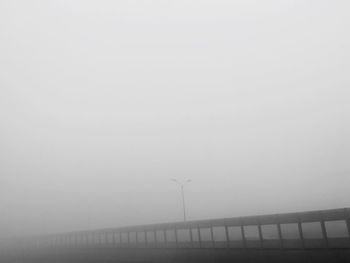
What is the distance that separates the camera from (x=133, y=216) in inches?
4289

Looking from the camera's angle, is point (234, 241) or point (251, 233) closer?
point (251, 233)

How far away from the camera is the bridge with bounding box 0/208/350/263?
21.0m

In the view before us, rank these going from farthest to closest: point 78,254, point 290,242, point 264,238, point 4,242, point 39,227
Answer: point 39,227
point 4,242
point 78,254
point 264,238
point 290,242

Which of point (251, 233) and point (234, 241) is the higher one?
point (251, 233)

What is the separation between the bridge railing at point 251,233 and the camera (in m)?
21.0

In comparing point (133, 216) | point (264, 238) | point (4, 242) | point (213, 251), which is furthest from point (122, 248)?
point (133, 216)

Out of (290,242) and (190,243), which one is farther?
(190,243)

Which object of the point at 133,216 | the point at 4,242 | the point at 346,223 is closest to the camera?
the point at 346,223

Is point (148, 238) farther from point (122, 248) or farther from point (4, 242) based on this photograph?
point (4, 242)

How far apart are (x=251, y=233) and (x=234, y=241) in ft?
5.08

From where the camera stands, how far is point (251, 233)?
25.6 metres

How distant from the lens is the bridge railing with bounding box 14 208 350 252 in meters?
21.0

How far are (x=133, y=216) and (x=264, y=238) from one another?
8828 centimetres

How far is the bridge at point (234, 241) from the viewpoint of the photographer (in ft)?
68.9
